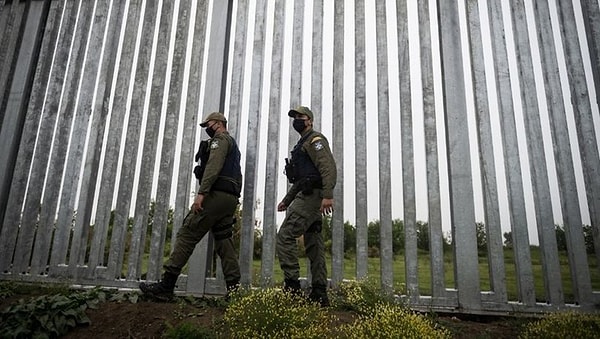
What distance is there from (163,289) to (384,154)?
10.8ft

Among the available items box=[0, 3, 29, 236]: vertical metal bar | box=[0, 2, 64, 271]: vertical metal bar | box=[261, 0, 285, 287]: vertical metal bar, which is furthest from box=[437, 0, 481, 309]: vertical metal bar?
box=[0, 3, 29, 236]: vertical metal bar

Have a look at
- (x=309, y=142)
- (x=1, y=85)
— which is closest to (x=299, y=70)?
(x=309, y=142)

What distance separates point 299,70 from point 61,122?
160 inches

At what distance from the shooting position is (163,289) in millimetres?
4320

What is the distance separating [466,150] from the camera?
4.70m

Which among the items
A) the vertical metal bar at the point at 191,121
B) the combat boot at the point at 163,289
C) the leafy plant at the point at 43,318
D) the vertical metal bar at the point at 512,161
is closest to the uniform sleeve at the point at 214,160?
the vertical metal bar at the point at 191,121

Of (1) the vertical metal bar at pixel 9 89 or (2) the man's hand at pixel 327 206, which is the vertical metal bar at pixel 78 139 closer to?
(1) the vertical metal bar at pixel 9 89

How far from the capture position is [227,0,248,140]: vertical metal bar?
5312 millimetres

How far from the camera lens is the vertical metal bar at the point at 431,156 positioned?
176 inches

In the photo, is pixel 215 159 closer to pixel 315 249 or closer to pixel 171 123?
pixel 171 123

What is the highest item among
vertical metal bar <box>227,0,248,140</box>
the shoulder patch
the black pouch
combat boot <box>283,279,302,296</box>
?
vertical metal bar <box>227,0,248,140</box>

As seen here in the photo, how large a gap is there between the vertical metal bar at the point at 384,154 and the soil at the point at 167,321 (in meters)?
0.80

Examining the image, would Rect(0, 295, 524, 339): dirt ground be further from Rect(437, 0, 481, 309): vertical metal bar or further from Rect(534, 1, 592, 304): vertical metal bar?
Rect(534, 1, 592, 304): vertical metal bar

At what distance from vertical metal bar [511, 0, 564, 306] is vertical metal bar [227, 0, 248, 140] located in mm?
3934
